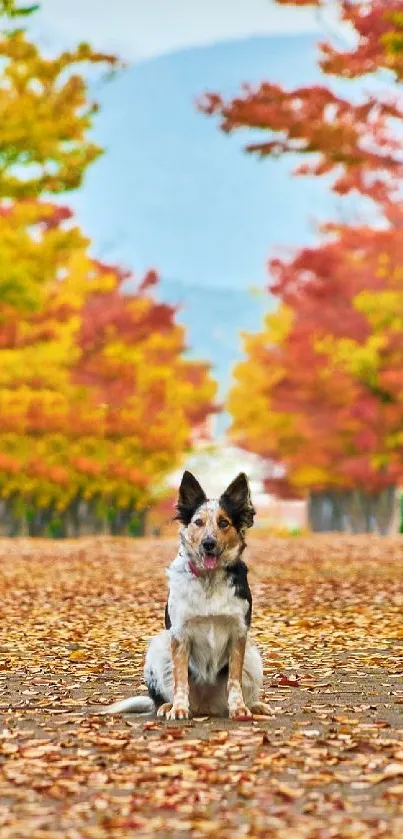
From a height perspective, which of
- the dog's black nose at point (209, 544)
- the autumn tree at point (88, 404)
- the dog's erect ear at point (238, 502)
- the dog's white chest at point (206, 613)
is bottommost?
the dog's white chest at point (206, 613)

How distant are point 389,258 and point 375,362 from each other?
2880 millimetres

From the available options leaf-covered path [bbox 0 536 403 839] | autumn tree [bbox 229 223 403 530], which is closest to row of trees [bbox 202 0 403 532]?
autumn tree [bbox 229 223 403 530]

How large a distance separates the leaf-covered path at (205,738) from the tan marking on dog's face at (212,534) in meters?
0.96

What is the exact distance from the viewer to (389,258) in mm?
38312

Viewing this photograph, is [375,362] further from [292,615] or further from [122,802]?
[122,802]

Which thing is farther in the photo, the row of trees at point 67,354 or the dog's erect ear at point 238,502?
the row of trees at point 67,354

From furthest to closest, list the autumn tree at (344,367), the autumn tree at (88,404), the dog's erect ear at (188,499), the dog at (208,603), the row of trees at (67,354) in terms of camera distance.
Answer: the autumn tree at (344,367), the autumn tree at (88,404), the row of trees at (67,354), the dog's erect ear at (188,499), the dog at (208,603)

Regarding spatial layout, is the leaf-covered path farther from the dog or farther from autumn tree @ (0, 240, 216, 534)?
autumn tree @ (0, 240, 216, 534)

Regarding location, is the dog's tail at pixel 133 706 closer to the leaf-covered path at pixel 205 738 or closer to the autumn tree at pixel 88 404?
the leaf-covered path at pixel 205 738

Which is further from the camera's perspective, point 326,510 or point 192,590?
point 326,510

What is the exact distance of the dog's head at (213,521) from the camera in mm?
8125

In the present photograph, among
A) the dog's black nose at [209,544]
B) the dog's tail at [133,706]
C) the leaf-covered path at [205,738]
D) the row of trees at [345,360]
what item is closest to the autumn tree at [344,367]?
the row of trees at [345,360]

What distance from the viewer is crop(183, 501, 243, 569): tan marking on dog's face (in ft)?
26.7

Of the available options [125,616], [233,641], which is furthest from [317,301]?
[233,641]
